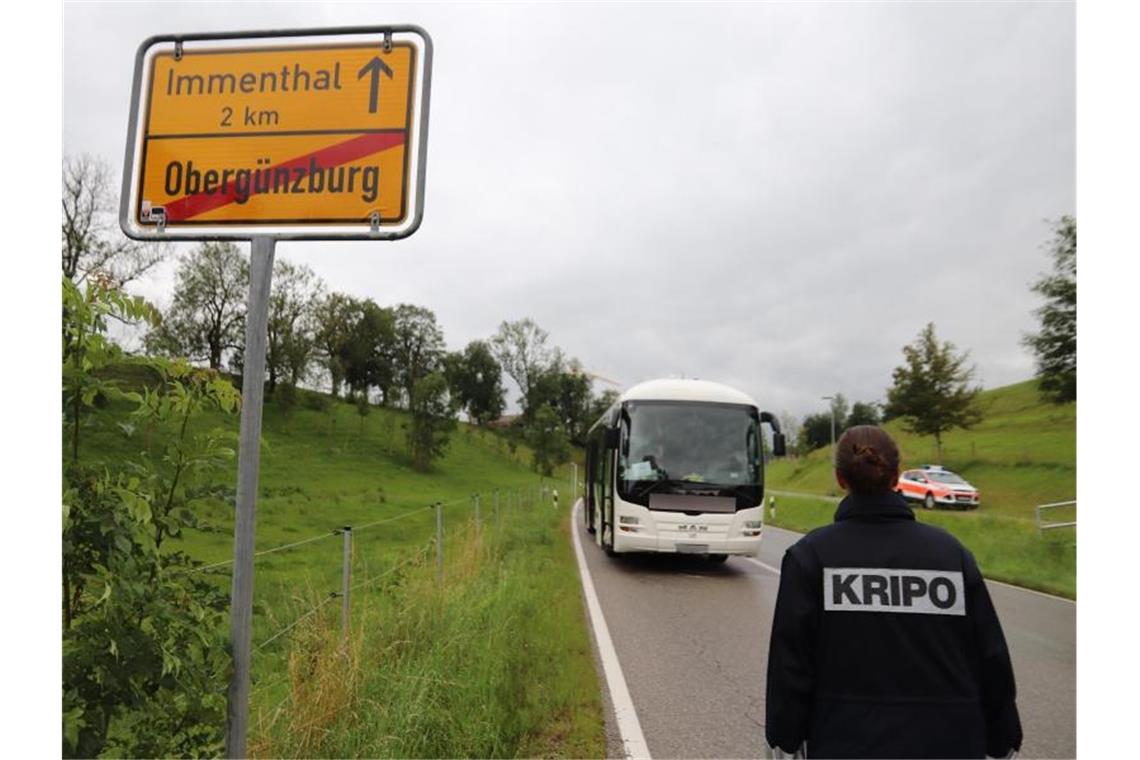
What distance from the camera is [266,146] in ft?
7.92

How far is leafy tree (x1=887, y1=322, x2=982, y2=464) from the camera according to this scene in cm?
4444

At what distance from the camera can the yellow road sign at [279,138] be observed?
239cm

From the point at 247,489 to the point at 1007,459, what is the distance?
5787 cm

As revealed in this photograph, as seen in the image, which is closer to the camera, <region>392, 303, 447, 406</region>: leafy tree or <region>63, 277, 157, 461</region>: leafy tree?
<region>63, 277, 157, 461</region>: leafy tree

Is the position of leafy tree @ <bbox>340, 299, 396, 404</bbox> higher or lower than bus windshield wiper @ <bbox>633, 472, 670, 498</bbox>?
higher

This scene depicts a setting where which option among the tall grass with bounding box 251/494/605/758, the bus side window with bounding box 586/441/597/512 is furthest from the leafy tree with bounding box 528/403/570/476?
the tall grass with bounding box 251/494/605/758

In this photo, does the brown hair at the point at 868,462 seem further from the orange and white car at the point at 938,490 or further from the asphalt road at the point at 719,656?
the orange and white car at the point at 938,490

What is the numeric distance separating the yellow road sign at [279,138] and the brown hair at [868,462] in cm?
167

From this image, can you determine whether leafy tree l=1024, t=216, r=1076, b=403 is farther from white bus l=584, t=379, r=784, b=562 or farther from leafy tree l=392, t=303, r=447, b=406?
leafy tree l=392, t=303, r=447, b=406

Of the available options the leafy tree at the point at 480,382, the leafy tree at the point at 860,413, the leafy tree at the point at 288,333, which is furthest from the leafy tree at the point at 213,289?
the leafy tree at the point at 860,413

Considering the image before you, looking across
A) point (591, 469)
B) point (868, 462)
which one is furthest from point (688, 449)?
point (868, 462)

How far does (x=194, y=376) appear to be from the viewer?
2.51 m

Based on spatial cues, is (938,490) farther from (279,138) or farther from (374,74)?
(279,138)

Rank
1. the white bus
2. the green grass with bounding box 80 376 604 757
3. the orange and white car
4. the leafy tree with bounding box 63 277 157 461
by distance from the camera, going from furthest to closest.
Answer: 1. the orange and white car
2. the white bus
3. the green grass with bounding box 80 376 604 757
4. the leafy tree with bounding box 63 277 157 461
